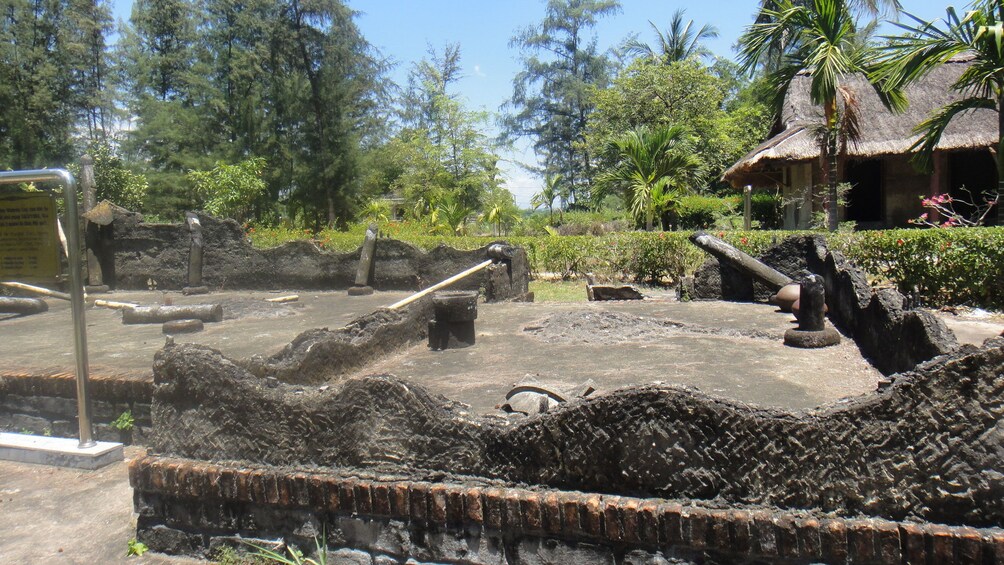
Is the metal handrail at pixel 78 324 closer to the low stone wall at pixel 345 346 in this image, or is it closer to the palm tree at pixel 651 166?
the low stone wall at pixel 345 346

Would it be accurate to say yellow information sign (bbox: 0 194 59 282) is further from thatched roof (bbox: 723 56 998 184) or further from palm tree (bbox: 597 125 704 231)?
thatched roof (bbox: 723 56 998 184)

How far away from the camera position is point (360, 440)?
2885 millimetres

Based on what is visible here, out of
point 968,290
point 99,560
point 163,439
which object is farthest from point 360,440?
point 968,290

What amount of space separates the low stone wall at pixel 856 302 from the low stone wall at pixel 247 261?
2813 millimetres

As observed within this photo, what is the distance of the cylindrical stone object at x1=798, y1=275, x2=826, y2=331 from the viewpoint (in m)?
6.11

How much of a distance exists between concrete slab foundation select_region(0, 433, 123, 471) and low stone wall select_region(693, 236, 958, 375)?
14.4 feet

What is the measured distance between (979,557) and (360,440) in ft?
6.75

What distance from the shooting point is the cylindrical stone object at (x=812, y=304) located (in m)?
6.11

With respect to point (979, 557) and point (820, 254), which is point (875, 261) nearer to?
point (820, 254)

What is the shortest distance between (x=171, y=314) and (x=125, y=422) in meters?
3.59

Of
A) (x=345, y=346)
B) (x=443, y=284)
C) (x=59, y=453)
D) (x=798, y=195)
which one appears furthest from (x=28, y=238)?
(x=798, y=195)

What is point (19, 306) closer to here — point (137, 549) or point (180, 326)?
point (180, 326)

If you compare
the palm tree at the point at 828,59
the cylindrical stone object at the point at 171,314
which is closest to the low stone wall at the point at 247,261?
the cylindrical stone object at the point at 171,314

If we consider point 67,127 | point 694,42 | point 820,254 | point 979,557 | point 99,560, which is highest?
point 694,42
